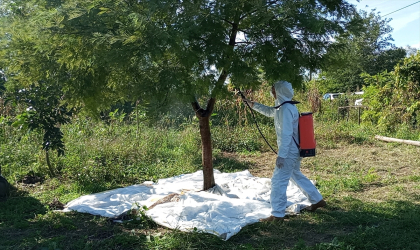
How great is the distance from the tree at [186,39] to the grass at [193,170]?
171 centimetres

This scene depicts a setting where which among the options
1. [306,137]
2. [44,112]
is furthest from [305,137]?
[44,112]

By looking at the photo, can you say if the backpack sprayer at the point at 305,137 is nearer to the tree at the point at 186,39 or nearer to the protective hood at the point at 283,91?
the protective hood at the point at 283,91

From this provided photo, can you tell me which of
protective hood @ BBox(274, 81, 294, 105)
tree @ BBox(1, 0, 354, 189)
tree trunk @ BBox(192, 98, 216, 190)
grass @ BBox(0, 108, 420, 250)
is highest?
tree @ BBox(1, 0, 354, 189)

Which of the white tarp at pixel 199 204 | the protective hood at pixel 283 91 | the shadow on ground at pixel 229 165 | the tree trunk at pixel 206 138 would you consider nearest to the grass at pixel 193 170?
the shadow on ground at pixel 229 165

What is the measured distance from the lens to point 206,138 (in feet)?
18.8

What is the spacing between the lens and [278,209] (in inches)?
184

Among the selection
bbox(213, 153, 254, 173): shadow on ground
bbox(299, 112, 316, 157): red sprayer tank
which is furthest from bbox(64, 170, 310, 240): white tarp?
bbox(213, 153, 254, 173): shadow on ground

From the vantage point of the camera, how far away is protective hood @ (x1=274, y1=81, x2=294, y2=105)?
15.6ft

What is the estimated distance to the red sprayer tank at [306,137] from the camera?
188 inches

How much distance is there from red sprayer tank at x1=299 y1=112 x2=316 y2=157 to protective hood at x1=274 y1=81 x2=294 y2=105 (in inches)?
13.3

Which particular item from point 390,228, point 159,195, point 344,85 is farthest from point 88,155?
point 344,85

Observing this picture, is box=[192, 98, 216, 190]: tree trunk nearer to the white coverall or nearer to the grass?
the white coverall

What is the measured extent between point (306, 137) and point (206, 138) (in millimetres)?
1601

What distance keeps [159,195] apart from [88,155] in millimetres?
2598
